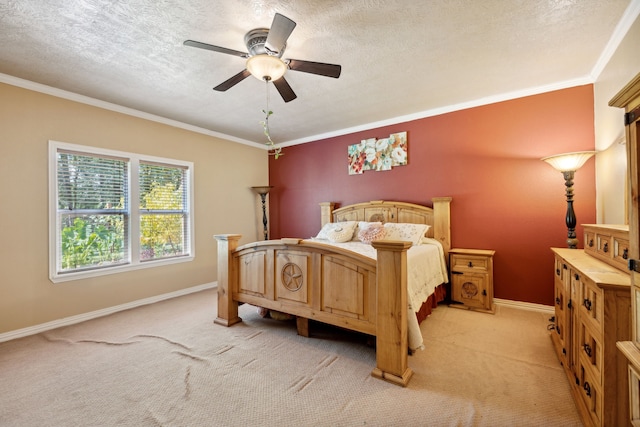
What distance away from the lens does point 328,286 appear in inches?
87.8

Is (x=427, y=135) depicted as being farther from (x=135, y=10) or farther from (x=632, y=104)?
(x=135, y=10)

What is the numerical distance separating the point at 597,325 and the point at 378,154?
129 inches

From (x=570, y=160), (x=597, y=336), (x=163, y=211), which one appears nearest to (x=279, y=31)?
(x=597, y=336)

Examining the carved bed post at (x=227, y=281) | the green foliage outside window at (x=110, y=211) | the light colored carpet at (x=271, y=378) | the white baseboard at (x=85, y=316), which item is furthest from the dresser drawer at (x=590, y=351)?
the green foliage outside window at (x=110, y=211)

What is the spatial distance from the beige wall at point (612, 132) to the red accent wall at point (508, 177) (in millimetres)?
135

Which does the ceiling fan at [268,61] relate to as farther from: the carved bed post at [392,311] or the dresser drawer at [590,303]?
the dresser drawer at [590,303]

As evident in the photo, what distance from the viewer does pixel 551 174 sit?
302 centimetres

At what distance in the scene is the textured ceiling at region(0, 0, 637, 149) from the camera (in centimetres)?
184

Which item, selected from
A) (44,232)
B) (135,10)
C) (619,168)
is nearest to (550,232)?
(619,168)

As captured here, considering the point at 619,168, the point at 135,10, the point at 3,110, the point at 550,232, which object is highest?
the point at 135,10

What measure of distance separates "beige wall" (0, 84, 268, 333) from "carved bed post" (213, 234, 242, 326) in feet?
4.81

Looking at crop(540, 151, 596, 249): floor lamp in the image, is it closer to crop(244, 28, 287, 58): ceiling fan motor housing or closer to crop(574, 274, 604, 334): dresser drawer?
crop(574, 274, 604, 334): dresser drawer

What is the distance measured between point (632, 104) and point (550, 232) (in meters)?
2.56

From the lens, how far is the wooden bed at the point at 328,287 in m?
1.82
